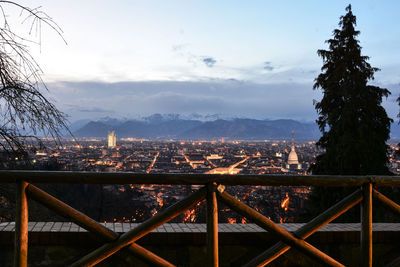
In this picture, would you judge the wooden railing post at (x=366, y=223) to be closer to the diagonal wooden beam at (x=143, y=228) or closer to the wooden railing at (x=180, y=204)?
the wooden railing at (x=180, y=204)

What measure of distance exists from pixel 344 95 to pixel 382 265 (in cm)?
1141

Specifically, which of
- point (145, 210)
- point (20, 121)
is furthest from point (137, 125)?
point (20, 121)

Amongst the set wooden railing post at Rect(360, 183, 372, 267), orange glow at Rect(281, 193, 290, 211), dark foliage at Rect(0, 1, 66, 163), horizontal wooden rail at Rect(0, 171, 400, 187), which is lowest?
orange glow at Rect(281, 193, 290, 211)

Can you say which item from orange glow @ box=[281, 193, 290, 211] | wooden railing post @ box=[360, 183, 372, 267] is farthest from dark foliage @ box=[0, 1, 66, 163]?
orange glow @ box=[281, 193, 290, 211]

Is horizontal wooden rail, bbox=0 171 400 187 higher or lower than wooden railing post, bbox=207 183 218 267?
higher

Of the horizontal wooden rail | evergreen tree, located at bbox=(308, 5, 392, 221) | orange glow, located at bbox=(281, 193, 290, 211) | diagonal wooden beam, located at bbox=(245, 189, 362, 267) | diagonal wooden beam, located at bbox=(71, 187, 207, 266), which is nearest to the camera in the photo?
the horizontal wooden rail

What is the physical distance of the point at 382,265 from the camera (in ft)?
10.7

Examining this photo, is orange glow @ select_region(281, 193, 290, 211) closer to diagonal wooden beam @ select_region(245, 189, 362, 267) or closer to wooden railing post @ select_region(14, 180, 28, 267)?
diagonal wooden beam @ select_region(245, 189, 362, 267)

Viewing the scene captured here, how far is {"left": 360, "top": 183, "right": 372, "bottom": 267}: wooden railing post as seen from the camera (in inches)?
90.7

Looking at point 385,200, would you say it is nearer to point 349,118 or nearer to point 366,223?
point 366,223

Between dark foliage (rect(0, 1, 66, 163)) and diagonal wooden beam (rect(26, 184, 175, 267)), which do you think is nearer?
diagonal wooden beam (rect(26, 184, 175, 267))

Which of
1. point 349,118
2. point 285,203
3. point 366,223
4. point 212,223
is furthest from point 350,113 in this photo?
point 212,223

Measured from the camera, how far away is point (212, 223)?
7.16ft

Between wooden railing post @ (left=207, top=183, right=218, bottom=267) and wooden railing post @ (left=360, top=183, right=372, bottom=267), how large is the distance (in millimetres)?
1034
